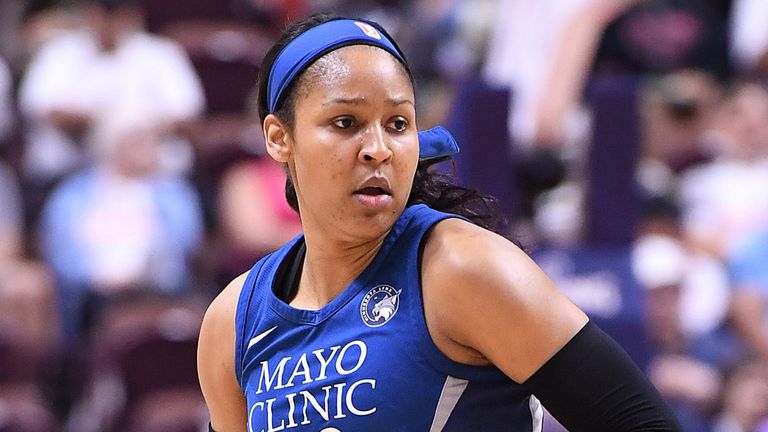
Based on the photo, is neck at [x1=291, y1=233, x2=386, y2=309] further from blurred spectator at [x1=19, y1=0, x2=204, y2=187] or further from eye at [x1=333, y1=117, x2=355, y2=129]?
blurred spectator at [x1=19, y1=0, x2=204, y2=187]

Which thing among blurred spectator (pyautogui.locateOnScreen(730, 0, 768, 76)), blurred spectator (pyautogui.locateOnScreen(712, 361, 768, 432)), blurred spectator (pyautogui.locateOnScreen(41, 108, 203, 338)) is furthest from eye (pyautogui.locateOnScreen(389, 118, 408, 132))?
blurred spectator (pyautogui.locateOnScreen(730, 0, 768, 76))

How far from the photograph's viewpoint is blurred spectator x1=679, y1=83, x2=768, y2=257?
6105 mm

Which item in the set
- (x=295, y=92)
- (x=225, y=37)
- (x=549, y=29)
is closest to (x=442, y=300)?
(x=295, y=92)

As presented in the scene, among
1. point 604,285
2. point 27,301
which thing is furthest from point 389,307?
point 27,301

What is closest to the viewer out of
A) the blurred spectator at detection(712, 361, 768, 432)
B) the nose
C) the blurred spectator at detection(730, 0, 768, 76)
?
the nose

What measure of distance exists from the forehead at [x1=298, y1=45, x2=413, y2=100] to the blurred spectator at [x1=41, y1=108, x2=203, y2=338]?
3669 millimetres

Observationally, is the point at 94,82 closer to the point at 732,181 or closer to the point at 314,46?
the point at 732,181

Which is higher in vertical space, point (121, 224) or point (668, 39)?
point (668, 39)

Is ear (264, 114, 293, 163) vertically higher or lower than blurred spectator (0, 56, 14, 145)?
lower

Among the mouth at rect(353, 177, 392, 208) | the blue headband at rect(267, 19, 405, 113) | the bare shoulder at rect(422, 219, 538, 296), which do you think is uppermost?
Answer: the blue headband at rect(267, 19, 405, 113)

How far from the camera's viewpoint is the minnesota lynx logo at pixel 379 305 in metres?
2.03

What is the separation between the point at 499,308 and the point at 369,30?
0.50 m

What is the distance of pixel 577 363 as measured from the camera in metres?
1.88

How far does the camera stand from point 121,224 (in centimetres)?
584
